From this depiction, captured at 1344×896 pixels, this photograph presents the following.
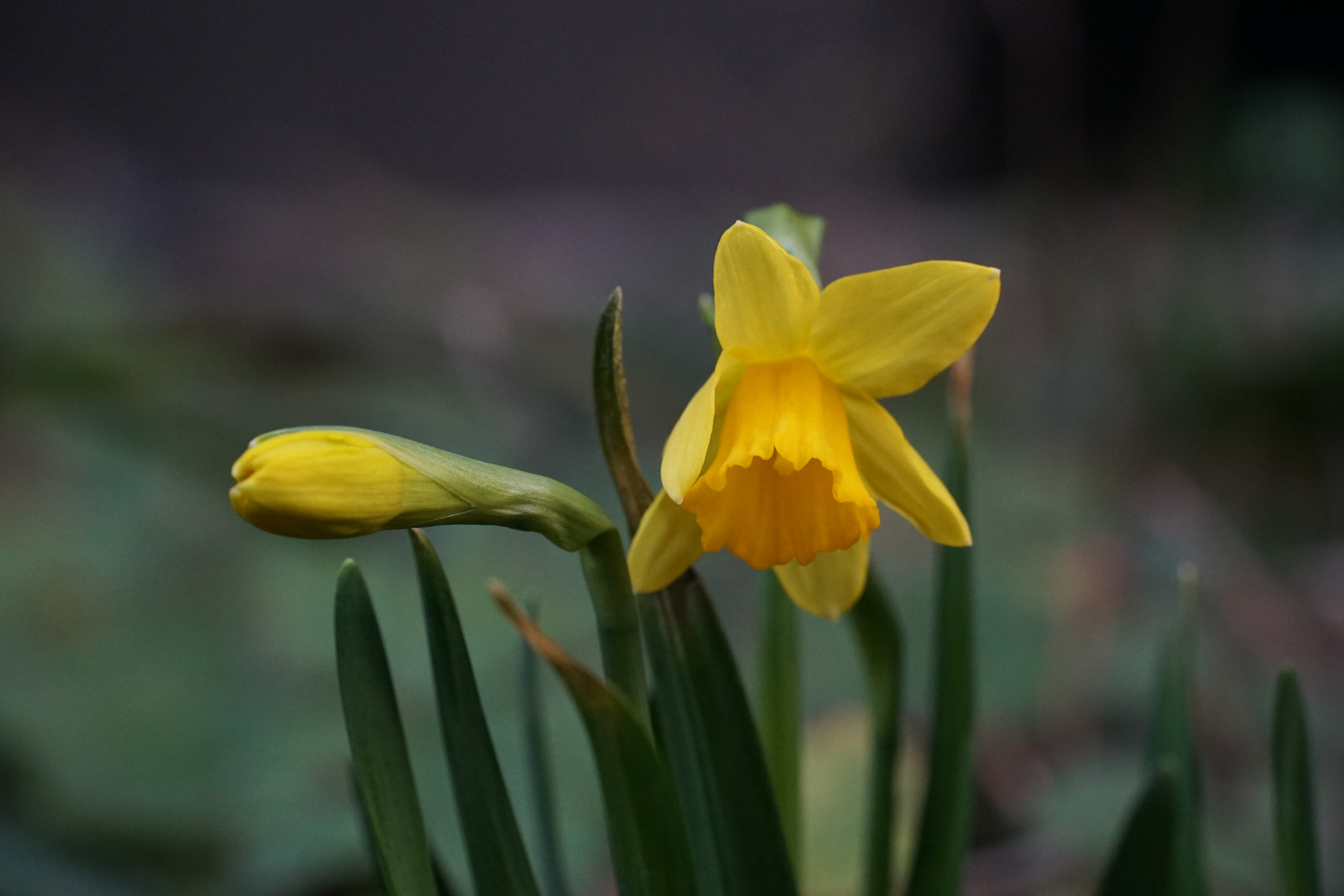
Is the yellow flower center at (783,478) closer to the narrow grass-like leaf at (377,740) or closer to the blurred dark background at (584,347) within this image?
the narrow grass-like leaf at (377,740)

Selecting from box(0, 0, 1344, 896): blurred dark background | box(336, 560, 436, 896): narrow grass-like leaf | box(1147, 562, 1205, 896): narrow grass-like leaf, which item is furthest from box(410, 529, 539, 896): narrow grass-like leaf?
box(0, 0, 1344, 896): blurred dark background

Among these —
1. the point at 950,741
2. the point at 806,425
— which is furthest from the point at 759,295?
the point at 950,741

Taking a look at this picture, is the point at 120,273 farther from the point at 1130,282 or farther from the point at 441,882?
the point at 1130,282

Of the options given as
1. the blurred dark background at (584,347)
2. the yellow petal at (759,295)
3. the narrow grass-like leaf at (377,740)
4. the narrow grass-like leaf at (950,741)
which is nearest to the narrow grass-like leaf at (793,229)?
the yellow petal at (759,295)

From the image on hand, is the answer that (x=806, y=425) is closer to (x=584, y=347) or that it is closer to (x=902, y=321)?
(x=902, y=321)

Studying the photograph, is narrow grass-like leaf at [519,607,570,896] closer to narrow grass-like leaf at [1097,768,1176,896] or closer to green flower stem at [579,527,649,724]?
green flower stem at [579,527,649,724]

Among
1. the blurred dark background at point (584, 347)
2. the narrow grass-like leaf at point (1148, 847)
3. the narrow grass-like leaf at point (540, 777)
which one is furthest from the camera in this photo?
the blurred dark background at point (584, 347)

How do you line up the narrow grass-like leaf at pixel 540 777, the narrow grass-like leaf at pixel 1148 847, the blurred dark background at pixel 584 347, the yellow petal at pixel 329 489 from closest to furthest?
1. the yellow petal at pixel 329 489
2. the narrow grass-like leaf at pixel 1148 847
3. the narrow grass-like leaf at pixel 540 777
4. the blurred dark background at pixel 584 347
